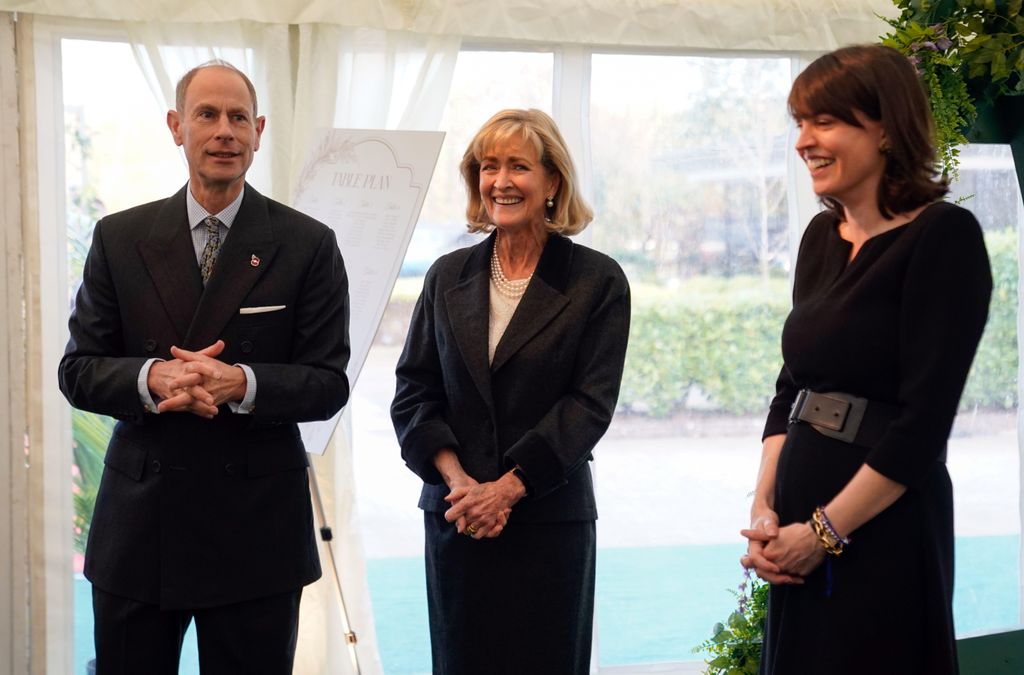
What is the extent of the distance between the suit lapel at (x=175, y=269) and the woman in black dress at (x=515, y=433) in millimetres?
580

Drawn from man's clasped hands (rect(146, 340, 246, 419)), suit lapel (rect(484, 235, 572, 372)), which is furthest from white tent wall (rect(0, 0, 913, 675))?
man's clasped hands (rect(146, 340, 246, 419))

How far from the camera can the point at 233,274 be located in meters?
2.23

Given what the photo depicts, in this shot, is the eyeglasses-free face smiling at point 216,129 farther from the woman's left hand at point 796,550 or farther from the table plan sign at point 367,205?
the woman's left hand at point 796,550

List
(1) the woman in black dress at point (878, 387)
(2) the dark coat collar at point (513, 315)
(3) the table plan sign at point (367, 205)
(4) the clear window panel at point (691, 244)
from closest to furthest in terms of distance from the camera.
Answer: (1) the woman in black dress at point (878, 387) → (2) the dark coat collar at point (513, 315) → (3) the table plan sign at point (367, 205) → (4) the clear window panel at point (691, 244)

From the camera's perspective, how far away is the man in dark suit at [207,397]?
215 centimetres

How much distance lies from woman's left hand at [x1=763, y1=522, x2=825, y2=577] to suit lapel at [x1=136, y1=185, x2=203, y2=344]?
1221mm

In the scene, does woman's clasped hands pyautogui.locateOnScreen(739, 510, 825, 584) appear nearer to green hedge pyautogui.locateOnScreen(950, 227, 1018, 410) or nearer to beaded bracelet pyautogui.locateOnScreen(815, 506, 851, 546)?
beaded bracelet pyautogui.locateOnScreen(815, 506, 851, 546)

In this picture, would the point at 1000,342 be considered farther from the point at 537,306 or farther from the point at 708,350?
the point at 537,306

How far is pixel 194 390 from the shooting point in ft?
6.82

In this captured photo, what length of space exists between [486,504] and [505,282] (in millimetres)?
542

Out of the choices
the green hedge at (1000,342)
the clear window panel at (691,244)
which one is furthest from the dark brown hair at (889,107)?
the green hedge at (1000,342)

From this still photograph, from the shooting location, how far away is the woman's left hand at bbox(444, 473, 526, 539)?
2.39 metres

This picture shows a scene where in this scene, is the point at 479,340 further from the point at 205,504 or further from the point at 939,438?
the point at 939,438

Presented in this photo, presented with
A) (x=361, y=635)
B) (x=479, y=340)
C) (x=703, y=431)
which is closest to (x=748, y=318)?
(x=703, y=431)
